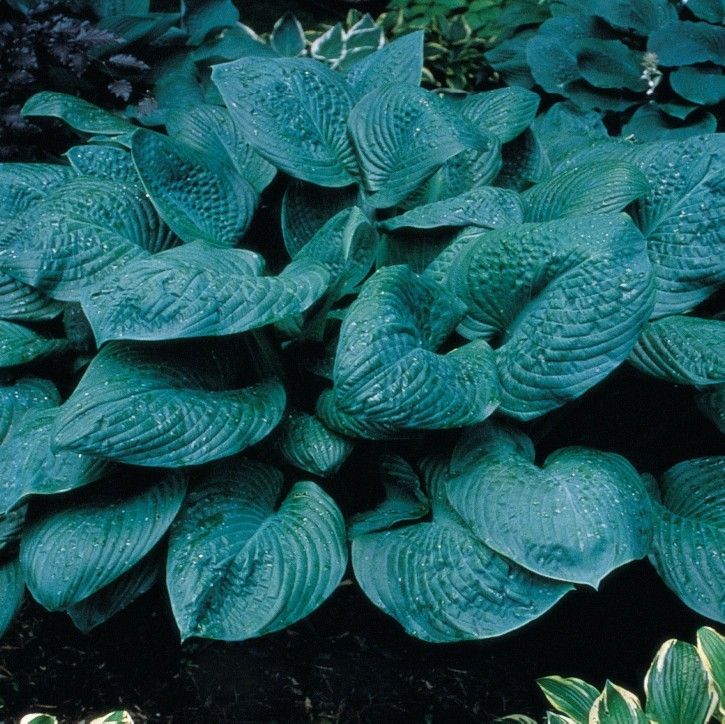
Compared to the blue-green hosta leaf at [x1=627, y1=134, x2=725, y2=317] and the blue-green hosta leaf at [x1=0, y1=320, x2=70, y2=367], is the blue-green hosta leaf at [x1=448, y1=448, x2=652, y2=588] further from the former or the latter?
the blue-green hosta leaf at [x1=0, y1=320, x2=70, y2=367]

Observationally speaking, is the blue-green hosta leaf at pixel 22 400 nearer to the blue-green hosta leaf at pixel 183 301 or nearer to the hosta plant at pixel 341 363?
the hosta plant at pixel 341 363

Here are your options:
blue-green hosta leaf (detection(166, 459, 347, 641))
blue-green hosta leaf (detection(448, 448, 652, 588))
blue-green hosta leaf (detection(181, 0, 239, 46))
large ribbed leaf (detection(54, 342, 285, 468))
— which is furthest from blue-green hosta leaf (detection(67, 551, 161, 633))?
blue-green hosta leaf (detection(181, 0, 239, 46))

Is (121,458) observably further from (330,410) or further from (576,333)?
(576,333)

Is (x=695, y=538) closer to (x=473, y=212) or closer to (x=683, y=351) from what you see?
(x=683, y=351)

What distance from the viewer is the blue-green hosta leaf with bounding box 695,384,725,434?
1.47 metres

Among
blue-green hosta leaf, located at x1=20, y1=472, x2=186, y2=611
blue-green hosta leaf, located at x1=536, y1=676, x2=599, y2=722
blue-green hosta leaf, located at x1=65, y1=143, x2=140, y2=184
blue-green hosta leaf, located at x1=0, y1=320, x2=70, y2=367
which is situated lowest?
blue-green hosta leaf, located at x1=536, y1=676, x2=599, y2=722

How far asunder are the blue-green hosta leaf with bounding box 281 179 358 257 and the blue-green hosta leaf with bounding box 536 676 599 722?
0.94m

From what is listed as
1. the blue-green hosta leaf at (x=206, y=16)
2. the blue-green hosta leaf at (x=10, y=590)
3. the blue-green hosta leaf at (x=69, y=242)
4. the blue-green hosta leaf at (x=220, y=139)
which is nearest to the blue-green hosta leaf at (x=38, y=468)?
the blue-green hosta leaf at (x=10, y=590)

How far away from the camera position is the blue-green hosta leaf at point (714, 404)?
147cm

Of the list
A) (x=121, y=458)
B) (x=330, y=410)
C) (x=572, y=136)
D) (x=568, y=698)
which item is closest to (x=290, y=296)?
(x=330, y=410)

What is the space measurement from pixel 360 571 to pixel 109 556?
38 cm

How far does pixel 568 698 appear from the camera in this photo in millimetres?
1350

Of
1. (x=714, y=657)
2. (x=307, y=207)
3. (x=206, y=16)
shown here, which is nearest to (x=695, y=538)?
(x=714, y=657)

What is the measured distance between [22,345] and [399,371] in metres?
0.75
